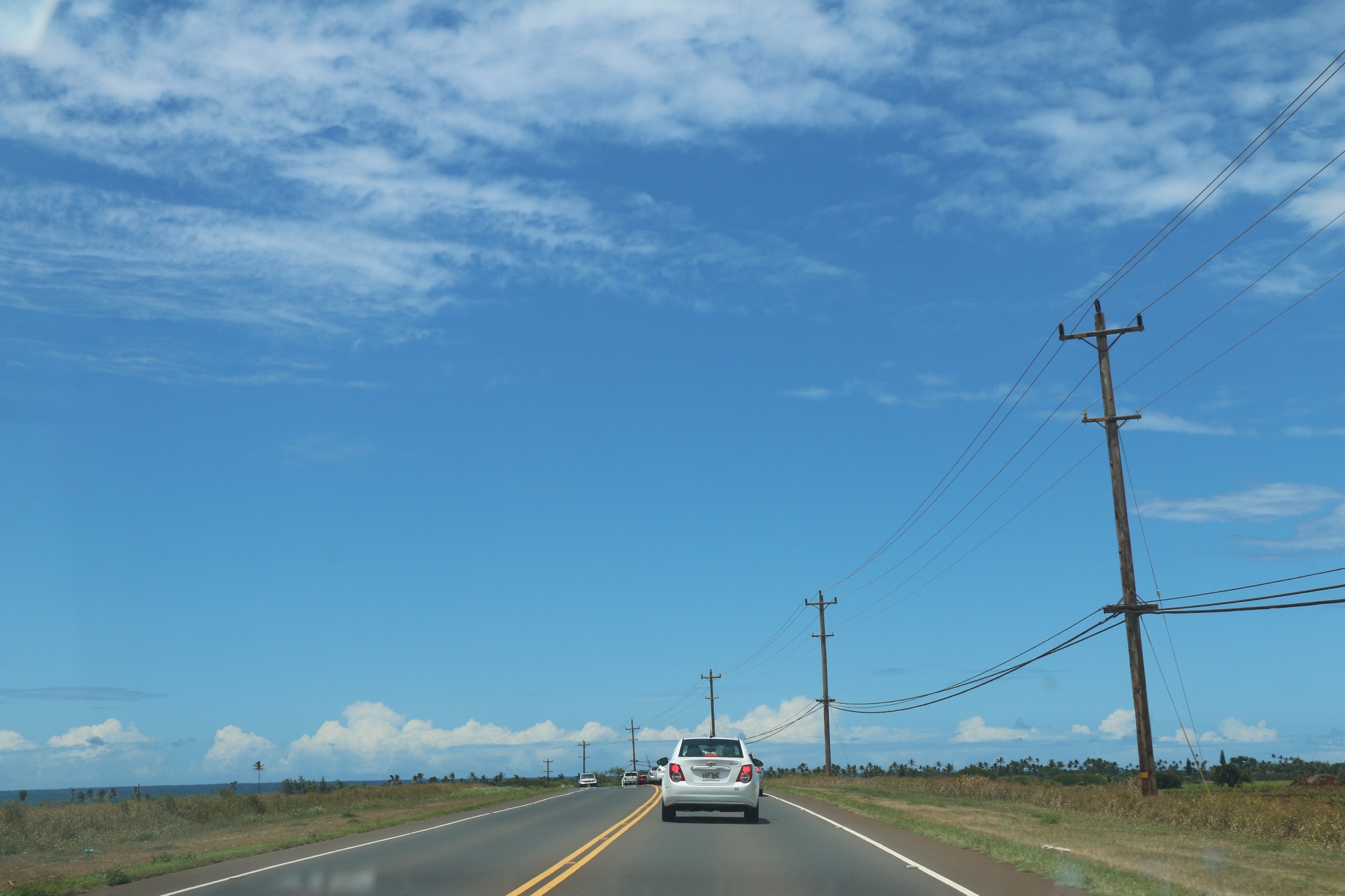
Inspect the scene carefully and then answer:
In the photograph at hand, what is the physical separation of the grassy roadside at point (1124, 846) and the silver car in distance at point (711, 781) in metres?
3.81

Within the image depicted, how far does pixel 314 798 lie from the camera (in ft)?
167

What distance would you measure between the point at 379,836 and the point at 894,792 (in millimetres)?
33390

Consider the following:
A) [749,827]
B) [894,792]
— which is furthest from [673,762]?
[894,792]

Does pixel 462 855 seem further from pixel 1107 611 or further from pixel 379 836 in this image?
pixel 1107 611

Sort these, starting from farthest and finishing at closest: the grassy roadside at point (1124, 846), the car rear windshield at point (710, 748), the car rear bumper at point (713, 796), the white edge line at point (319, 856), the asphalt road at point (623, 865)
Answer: the car rear windshield at point (710, 748)
the car rear bumper at point (713, 796)
the white edge line at point (319, 856)
the grassy roadside at point (1124, 846)
the asphalt road at point (623, 865)

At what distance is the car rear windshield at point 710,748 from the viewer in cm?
2433

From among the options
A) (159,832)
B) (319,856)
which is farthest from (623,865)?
(159,832)

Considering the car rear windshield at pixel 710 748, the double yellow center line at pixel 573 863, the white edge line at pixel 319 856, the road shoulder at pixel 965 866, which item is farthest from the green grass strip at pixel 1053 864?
the double yellow center line at pixel 573 863

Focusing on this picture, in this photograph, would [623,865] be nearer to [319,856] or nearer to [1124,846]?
[319,856]

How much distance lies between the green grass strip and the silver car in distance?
11.9 feet

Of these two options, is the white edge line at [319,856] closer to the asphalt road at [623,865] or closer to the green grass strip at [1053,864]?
the asphalt road at [623,865]

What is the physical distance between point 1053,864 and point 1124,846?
4869mm

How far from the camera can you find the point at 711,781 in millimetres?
23875

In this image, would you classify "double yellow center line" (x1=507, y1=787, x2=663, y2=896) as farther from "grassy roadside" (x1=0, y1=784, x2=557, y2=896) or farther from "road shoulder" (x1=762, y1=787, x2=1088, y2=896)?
"grassy roadside" (x1=0, y1=784, x2=557, y2=896)
